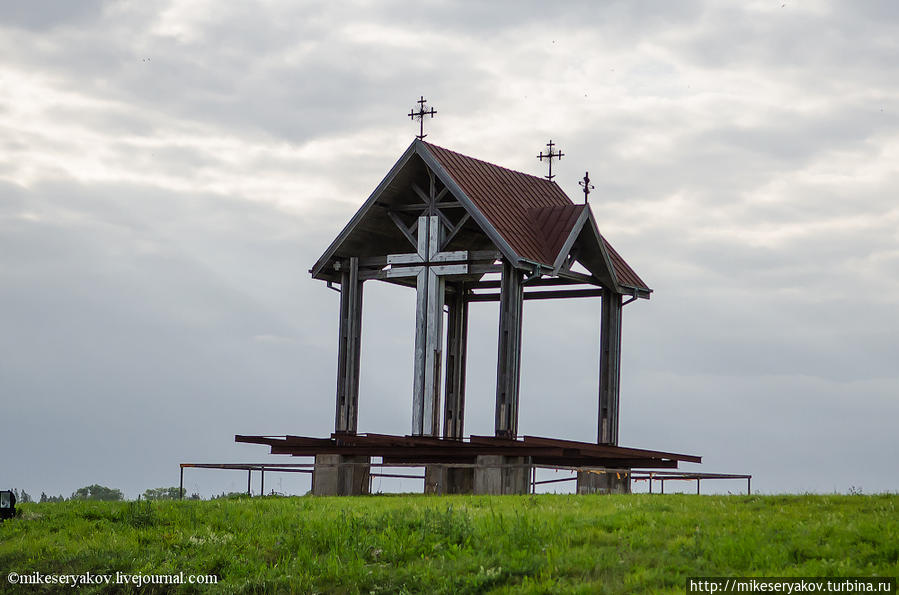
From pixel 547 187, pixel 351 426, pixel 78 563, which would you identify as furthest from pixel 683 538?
pixel 547 187

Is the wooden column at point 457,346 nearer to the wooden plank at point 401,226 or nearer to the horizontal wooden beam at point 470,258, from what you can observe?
the horizontal wooden beam at point 470,258

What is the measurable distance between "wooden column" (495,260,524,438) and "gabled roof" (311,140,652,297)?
73 centimetres

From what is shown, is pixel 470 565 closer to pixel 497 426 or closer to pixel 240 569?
pixel 240 569

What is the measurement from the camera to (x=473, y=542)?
57.3 ft

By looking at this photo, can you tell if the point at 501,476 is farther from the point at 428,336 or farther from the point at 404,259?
the point at 404,259

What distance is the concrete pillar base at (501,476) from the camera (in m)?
26.1

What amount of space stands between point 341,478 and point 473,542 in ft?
38.1

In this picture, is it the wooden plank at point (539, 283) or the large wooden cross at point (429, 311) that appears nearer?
the large wooden cross at point (429, 311)

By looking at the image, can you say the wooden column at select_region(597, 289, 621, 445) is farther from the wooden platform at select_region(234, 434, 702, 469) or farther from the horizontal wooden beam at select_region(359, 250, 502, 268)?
the horizontal wooden beam at select_region(359, 250, 502, 268)

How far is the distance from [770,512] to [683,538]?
2.50 m

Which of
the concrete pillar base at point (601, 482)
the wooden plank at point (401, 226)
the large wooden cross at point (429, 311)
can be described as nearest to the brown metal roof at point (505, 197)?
the large wooden cross at point (429, 311)

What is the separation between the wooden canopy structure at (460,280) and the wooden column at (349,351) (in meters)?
0.03

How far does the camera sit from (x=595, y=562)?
15578mm

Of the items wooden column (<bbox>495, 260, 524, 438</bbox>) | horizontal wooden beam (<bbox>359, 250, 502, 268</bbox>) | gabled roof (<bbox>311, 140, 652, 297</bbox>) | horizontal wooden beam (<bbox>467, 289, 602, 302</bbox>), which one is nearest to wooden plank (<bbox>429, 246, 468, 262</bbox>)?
horizontal wooden beam (<bbox>359, 250, 502, 268</bbox>)
